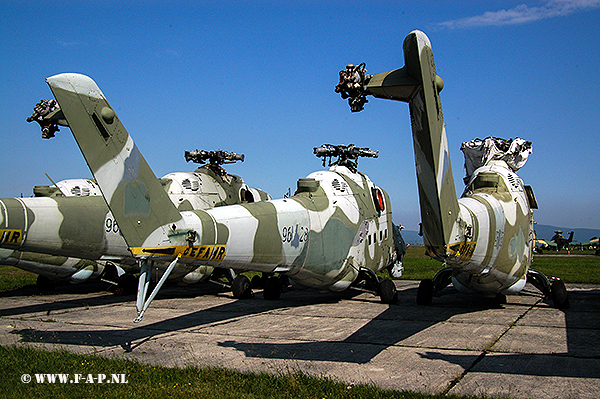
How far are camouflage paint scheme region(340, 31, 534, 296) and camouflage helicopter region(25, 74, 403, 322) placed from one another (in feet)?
9.39

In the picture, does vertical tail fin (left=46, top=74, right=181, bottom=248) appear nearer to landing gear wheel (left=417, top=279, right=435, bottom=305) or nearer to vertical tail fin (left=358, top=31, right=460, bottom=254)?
vertical tail fin (left=358, top=31, right=460, bottom=254)

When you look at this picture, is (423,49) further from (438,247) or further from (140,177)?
(140,177)

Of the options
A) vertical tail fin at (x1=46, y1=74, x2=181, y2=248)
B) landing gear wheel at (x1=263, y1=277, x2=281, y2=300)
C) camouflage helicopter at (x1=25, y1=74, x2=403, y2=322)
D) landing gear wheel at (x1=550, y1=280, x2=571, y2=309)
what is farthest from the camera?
landing gear wheel at (x1=263, y1=277, x2=281, y2=300)

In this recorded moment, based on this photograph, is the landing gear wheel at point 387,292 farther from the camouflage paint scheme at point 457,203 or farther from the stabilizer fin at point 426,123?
the stabilizer fin at point 426,123

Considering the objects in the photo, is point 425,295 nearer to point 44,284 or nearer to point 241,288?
point 241,288

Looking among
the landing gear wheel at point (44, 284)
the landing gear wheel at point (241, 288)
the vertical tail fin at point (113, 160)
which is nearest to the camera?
the vertical tail fin at point (113, 160)

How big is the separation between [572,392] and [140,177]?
6.69m

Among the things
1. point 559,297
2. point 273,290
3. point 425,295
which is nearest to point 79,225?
point 273,290

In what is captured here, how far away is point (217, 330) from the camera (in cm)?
998

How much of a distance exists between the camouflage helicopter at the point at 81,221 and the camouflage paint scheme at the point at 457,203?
17.1 ft

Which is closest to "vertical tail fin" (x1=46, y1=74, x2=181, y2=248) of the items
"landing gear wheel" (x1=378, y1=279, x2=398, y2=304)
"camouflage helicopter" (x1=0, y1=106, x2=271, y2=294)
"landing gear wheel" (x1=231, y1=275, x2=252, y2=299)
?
"camouflage helicopter" (x1=0, y1=106, x2=271, y2=294)

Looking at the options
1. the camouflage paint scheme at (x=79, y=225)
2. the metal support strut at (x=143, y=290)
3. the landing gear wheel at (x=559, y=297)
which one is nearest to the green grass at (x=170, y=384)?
the metal support strut at (x=143, y=290)

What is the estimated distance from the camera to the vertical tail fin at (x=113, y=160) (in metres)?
7.07

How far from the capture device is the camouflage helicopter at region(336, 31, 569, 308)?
6387 mm
